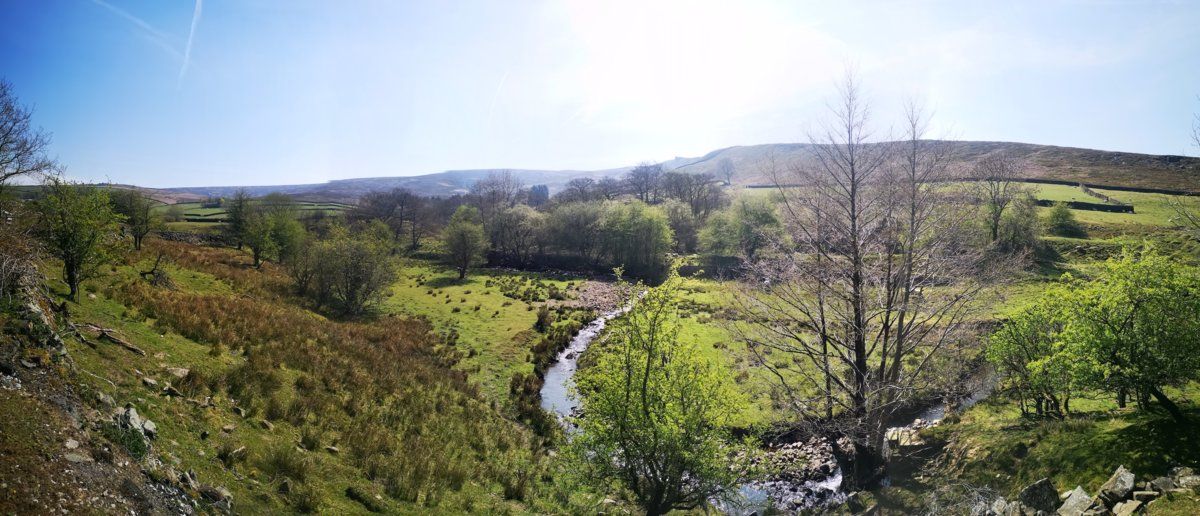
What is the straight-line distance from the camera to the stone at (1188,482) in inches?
271

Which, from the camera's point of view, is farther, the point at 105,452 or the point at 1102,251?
the point at 1102,251

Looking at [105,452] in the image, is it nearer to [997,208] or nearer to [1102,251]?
[997,208]

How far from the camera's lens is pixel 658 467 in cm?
1040

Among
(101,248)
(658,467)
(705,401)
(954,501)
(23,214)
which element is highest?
(23,214)

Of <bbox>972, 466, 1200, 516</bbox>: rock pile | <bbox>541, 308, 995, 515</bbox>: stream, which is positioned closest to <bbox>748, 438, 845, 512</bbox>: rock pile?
<bbox>541, 308, 995, 515</bbox>: stream

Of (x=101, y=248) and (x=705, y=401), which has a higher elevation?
(x=101, y=248)

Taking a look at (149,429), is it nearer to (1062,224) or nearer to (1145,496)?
(1145,496)

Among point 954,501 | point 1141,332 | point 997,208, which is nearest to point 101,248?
point 954,501

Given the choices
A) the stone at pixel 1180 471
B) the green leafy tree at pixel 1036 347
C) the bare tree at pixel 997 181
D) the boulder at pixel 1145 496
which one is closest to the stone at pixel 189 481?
the boulder at pixel 1145 496

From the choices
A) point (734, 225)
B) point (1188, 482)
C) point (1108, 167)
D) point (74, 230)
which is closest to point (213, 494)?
point (74, 230)

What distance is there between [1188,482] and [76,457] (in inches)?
643

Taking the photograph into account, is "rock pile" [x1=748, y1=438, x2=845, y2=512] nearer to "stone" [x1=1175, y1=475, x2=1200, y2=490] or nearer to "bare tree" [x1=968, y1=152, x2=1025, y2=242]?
"stone" [x1=1175, y1=475, x2=1200, y2=490]

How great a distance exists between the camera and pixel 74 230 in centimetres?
1508

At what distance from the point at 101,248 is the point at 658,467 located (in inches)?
831
